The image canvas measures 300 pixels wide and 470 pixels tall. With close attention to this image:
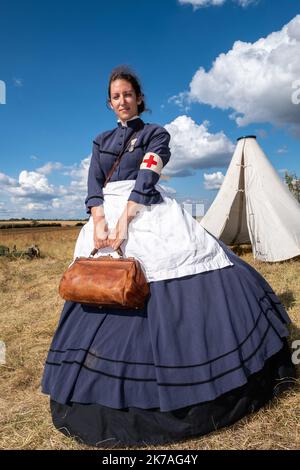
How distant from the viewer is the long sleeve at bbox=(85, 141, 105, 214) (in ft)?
9.57

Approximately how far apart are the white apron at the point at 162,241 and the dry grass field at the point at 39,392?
3.47 feet

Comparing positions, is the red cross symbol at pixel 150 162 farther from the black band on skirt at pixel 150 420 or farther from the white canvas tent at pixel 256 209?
the white canvas tent at pixel 256 209

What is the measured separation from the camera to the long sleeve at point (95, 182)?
9.57ft

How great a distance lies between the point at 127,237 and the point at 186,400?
110 centimetres

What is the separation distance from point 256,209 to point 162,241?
687cm

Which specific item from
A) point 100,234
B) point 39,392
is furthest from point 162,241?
point 39,392

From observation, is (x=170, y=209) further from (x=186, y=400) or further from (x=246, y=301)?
(x=186, y=400)

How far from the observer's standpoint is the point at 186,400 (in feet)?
7.48

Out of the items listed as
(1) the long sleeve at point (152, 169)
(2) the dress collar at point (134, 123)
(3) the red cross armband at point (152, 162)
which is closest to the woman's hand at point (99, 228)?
(1) the long sleeve at point (152, 169)

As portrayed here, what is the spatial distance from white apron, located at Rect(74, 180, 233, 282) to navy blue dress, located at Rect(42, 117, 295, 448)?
0.25 ft

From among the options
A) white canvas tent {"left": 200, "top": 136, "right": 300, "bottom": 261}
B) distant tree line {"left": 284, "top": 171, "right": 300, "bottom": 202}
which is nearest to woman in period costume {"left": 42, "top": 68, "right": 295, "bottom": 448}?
white canvas tent {"left": 200, "top": 136, "right": 300, "bottom": 261}

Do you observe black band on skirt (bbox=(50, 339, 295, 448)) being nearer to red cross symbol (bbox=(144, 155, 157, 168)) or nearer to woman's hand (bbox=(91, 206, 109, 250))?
woman's hand (bbox=(91, 206, 109, 250))

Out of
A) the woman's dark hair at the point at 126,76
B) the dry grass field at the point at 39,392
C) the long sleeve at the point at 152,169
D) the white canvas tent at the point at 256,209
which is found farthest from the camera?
the white canvas tent at the point at 256,209
